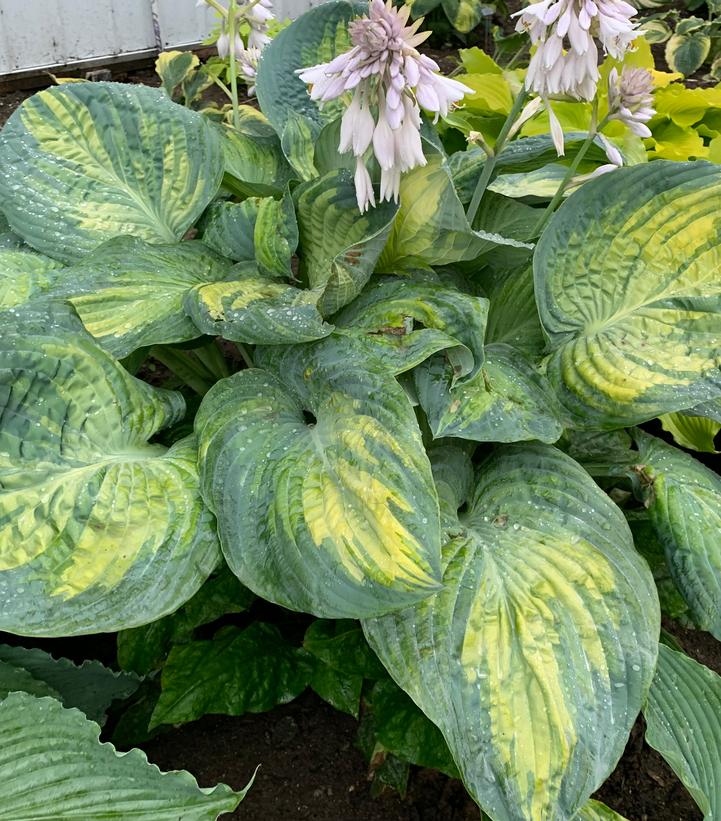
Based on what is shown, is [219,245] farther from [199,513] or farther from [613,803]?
[613,803]

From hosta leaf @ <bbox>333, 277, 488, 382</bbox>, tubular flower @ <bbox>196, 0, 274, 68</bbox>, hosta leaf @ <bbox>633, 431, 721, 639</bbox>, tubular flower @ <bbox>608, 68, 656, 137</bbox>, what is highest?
tubular flower @ <bbox>196, 0, 274, 68</bbox>

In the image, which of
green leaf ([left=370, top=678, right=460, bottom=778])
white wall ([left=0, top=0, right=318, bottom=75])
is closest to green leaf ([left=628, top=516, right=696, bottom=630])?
green leaf ([left=370, top=678, right=460, bottom=778])

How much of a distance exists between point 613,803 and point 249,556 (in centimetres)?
74

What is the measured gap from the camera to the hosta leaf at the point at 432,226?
39.8 inches

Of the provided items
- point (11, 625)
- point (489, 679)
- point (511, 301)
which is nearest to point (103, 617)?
point (11, 625)

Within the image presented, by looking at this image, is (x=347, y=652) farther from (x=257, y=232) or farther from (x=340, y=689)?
(x=257, y=232)

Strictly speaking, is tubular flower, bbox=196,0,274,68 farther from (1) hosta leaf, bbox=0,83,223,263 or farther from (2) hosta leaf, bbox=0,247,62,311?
(2) hosta leaf, bbox=0,247,62,311

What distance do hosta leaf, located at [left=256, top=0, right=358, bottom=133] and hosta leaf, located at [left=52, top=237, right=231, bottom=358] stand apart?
0.39m

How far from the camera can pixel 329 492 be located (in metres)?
0.86

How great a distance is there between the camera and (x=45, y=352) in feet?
3.07

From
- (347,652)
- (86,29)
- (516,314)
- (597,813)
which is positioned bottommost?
(597,813)

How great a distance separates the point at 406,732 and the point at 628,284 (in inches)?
27.4

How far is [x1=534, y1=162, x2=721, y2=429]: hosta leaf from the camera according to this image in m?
1.01

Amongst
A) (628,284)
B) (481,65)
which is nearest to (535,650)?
(628,284)
